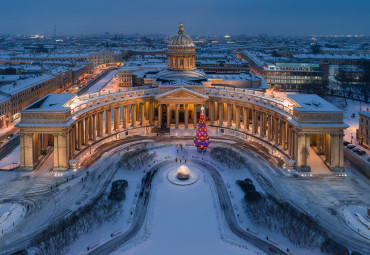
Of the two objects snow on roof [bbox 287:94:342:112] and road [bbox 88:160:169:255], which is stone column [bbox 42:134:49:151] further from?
snow on roof [bbox 287:94:342:112]

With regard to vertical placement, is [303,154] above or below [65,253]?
above

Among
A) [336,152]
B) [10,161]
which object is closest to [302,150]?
[336,152]

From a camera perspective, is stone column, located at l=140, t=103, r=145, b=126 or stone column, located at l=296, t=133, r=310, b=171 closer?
stone column, located at l=296, t=133, r=310, b=171

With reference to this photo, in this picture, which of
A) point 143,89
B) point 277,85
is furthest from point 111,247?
point 277,85

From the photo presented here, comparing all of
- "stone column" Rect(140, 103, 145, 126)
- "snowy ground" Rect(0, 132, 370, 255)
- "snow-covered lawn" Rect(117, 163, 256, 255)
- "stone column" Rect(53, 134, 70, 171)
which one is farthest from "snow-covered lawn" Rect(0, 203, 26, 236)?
"stone column" Rect(140, 103, 145, 126)

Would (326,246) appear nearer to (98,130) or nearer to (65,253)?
(65,253)

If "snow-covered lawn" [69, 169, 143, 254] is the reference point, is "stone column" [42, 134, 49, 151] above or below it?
above
